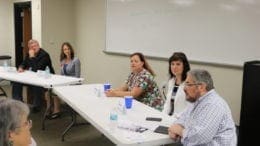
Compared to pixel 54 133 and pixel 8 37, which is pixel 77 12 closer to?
pixel 8 37

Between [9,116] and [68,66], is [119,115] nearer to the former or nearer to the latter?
[9,116]

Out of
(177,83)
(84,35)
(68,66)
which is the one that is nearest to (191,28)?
(177,83)

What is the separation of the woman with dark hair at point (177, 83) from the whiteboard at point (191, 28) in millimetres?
674

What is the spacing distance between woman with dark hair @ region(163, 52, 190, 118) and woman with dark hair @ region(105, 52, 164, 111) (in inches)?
13.8

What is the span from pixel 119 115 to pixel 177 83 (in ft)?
2.69

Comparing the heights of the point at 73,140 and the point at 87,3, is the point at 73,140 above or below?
below

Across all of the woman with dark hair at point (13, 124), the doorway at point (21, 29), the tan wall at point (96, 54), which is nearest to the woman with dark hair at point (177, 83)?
the tan wall at point (96, 54)

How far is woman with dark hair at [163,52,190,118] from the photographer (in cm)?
316

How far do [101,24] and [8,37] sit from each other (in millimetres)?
3519

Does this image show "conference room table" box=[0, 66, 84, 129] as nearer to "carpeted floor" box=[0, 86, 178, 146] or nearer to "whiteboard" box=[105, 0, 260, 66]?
"carpeted floor" box=[0, 86, 178, 146]

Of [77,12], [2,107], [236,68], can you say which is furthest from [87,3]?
[2,107]

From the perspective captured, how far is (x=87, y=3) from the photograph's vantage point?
636 cm

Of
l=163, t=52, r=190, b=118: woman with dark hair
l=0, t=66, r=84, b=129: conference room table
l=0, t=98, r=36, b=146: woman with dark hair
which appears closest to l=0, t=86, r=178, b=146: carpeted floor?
l=0, t=66, r=84, b=129: conference room table

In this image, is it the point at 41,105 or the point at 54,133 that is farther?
the point at 41,105
